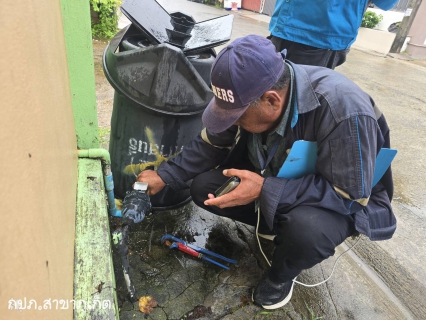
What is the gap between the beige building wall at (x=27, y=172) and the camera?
450mm

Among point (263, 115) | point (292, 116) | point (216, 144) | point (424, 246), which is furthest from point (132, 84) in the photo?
point (424, 246)

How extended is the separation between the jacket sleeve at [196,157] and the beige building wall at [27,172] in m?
0.92

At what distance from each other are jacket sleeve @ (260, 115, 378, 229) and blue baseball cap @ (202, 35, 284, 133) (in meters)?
0.36

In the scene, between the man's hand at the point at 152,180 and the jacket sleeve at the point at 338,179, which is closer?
the jacket sleeve at the point at 338,179

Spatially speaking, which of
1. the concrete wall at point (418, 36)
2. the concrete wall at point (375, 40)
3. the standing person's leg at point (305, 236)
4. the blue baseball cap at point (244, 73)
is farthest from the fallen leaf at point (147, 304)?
the concrete wall at point (418, 36)

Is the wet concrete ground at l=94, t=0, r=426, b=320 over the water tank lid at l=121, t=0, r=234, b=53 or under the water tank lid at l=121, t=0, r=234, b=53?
under

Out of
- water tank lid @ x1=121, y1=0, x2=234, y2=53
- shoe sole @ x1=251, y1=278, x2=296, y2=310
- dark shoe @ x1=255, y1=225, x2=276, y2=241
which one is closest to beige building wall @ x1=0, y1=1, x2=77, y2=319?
water tank lid @ x1=121, y1=0, x2=234, y2=53

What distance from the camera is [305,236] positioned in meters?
1.41

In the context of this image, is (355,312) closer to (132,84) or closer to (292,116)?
(292,116)

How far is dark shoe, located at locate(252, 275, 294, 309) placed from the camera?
1.64 m

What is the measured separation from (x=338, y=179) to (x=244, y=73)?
1.97 ft

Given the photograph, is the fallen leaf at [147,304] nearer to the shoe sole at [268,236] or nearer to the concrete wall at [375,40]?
the shoe sole at [268,236]

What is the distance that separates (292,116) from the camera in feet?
4.68

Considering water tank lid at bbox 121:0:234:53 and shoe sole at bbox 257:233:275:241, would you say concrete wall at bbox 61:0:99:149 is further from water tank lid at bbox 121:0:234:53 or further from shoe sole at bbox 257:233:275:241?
shoe sole at bbox 257:233:275:241
